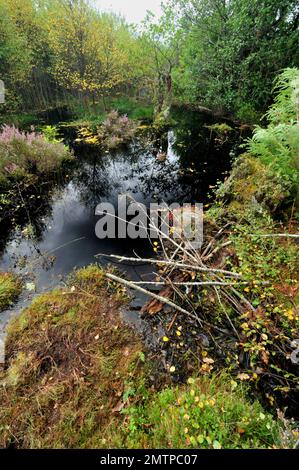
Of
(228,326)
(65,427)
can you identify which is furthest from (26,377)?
(228,326)

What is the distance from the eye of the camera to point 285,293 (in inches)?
118

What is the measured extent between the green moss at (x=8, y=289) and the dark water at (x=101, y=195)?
0.45 feet

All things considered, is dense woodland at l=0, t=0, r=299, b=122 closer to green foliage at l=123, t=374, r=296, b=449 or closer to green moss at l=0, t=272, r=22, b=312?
green moss at l=0, t=272, r=22, b=312

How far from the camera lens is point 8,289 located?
3.70 m

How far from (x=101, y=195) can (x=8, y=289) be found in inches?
157

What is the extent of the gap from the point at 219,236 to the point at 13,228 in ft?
16.0

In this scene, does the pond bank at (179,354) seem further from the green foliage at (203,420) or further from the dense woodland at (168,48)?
the dense woodland at (168,48)

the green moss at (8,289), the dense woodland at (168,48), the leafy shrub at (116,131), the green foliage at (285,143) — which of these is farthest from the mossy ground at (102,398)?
the dense woodland at (168,48)

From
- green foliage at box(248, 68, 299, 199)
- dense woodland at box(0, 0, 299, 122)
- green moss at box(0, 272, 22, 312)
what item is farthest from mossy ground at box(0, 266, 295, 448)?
dense woodland at box(0, 0, 299, 122)

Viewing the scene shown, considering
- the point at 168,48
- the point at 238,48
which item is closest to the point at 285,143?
the point at 238,48

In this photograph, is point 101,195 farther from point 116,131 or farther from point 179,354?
point 116,131

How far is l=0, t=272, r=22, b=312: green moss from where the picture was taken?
11.8 feet

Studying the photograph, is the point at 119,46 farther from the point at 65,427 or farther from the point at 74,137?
the point at 65,427

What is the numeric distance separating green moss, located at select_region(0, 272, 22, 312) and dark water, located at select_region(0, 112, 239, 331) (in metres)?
0.14
